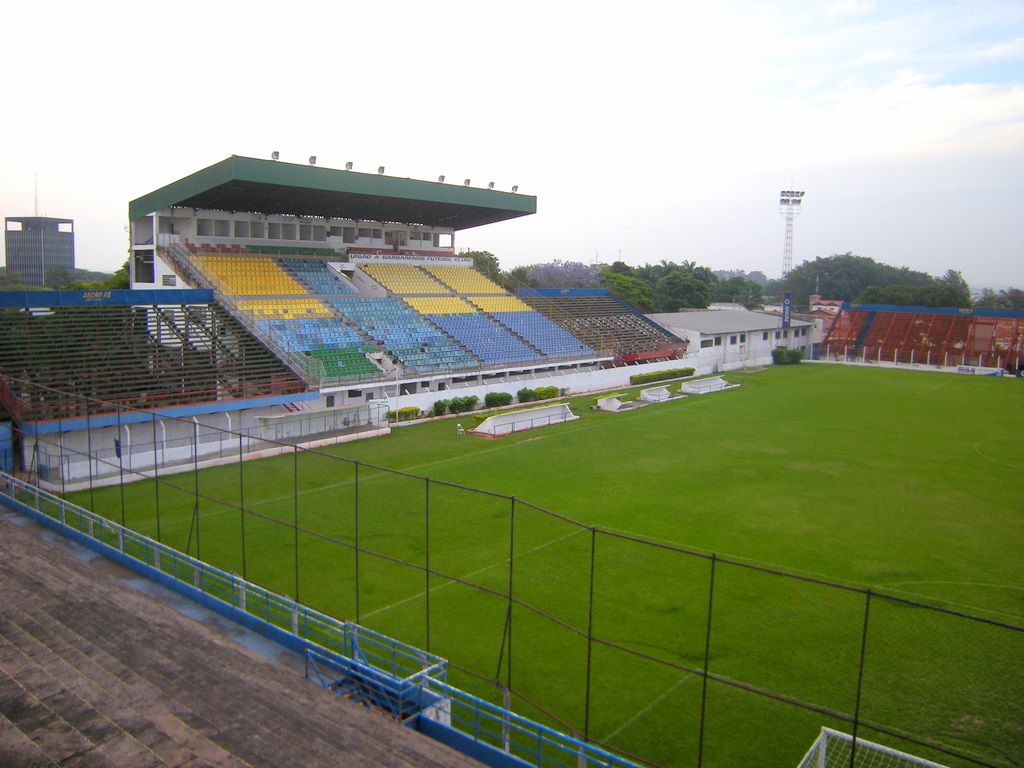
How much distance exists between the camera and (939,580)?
13.2 metres

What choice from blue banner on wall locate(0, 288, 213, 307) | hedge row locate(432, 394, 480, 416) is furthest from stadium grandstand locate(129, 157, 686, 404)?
hedge row locate(432, 394, 480, 416)

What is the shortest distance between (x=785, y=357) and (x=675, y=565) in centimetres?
4153

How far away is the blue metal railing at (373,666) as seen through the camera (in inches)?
319

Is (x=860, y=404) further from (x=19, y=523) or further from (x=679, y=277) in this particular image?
(x=679, y=277)

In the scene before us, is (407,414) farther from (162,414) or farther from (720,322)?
(720,322)

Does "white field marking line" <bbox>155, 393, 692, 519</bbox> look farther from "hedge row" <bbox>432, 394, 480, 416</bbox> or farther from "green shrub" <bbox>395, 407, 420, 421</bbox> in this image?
"green shrub" <bbox>395, 407, 420, 421</bbox>

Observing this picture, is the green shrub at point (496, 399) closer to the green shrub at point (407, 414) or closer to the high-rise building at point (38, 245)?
the green shrub at point (407, 414)

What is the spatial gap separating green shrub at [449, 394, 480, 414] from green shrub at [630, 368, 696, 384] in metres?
12.7

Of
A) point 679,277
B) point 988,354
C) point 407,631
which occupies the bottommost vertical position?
point 407,631

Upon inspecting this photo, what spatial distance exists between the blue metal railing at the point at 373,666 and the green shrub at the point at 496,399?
18033mm

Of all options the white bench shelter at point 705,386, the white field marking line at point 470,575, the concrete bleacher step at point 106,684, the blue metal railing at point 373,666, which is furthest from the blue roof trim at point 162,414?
the white bench shelter at point 705,386

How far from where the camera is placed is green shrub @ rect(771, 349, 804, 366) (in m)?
51.4

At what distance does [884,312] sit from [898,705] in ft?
176

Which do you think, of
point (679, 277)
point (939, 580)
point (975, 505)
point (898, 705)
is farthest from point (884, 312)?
point (898, 705)
